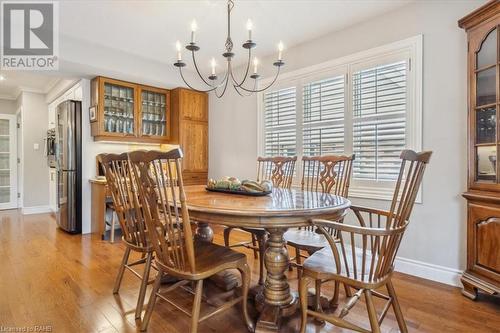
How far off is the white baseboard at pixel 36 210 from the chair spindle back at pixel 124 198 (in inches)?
198

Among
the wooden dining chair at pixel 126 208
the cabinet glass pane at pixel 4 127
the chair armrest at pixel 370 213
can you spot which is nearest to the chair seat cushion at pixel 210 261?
the wooden dining chair at pixel 126 208

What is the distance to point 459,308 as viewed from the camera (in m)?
2.00

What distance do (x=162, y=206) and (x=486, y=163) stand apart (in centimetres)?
240

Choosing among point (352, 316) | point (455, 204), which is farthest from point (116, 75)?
point (455, 204)

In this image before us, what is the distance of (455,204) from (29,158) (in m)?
7.21

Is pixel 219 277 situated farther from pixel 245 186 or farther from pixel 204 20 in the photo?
pixel 204 20

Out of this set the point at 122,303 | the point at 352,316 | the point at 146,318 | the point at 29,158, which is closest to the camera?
the point at 146,318

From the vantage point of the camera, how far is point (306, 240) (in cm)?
209

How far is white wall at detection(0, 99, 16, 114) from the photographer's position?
6113mm

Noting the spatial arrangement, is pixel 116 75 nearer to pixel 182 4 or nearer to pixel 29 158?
pixel 182 4

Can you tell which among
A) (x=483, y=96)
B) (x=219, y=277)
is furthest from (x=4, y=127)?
(x=483, y=96)

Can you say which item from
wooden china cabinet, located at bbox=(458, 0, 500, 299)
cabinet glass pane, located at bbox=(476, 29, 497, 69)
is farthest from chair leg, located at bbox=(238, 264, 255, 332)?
cabinet glass pane, located at bbox=(476, 29, 497, 69)

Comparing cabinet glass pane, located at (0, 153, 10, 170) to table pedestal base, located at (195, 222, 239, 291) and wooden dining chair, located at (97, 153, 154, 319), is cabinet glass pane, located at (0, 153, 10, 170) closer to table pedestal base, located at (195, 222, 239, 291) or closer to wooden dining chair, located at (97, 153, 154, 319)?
wooden dining chair, located at (97, 153, 154, 319)

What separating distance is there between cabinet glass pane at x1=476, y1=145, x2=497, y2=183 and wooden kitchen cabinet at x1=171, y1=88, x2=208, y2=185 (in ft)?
12.4
